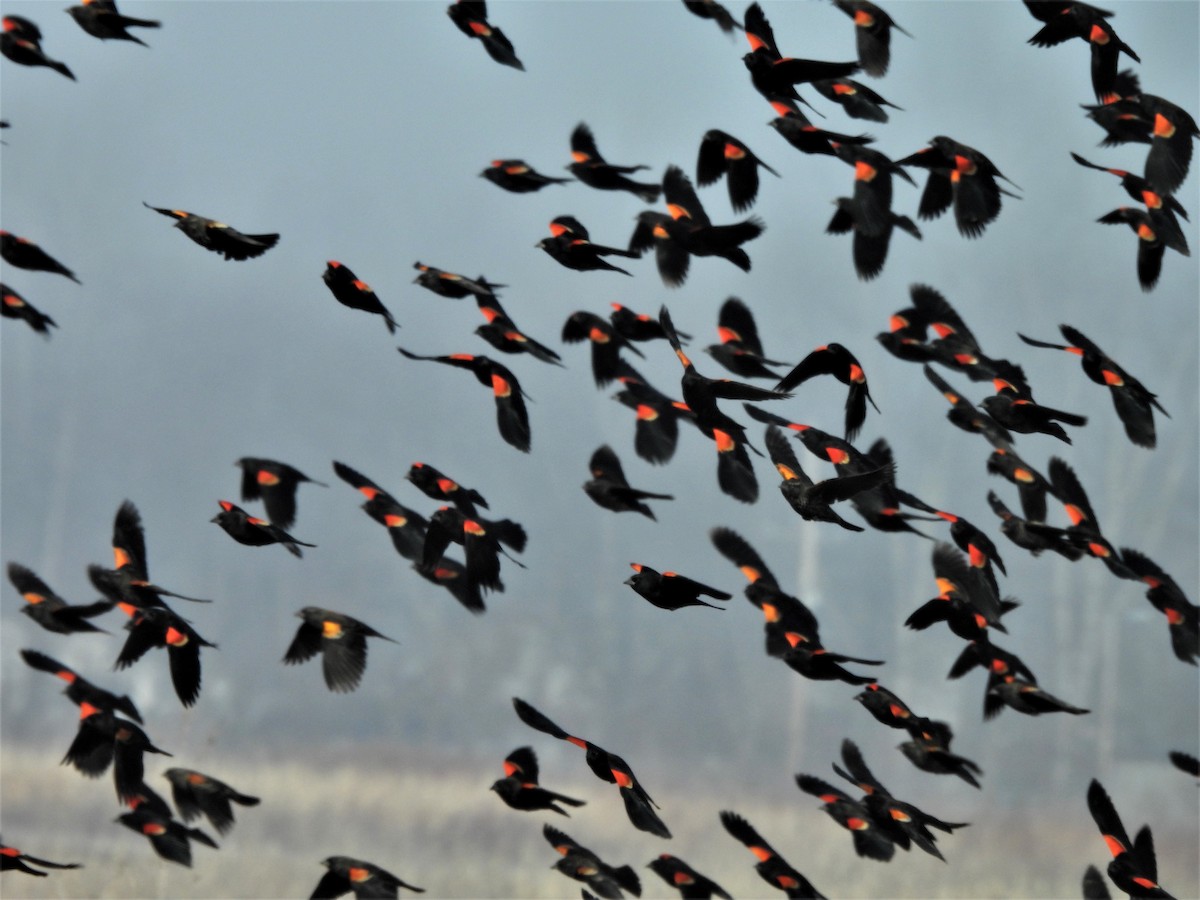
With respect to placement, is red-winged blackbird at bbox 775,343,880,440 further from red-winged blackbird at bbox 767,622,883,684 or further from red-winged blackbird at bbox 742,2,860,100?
red-winged blackbird at bbox 742,2,860,100

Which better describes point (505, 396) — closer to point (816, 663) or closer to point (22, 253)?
point (816, 663)

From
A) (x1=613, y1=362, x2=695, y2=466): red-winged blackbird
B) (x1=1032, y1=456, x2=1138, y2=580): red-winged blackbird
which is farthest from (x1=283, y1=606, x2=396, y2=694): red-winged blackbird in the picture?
(x1=1032, y1=456, x2=1138, y2=580): red-winged blackbird

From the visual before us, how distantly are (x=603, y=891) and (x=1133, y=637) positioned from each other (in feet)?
72.1

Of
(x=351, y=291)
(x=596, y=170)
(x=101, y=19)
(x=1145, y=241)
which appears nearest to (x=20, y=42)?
(x=101, y=19)

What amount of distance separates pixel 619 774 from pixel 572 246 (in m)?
3.00

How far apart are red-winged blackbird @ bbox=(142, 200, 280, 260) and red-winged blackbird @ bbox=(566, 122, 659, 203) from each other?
2.47 meters

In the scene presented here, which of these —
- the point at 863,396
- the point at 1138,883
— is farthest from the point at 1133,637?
the point at 863,396

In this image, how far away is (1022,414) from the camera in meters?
7.12

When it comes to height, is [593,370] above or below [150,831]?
above

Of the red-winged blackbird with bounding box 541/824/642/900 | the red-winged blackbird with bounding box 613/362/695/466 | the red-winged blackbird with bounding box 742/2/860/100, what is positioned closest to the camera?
the red-winged blackbird with bounding box 742/2/860/100

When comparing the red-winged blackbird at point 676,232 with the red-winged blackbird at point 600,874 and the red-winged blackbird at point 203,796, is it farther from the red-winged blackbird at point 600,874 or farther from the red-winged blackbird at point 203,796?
the red-winged blackbird at point 203,796

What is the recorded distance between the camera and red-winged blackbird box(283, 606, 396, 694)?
7520mm

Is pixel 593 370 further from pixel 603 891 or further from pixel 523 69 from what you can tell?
pixel 603 891

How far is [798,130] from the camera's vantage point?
24.2ft
